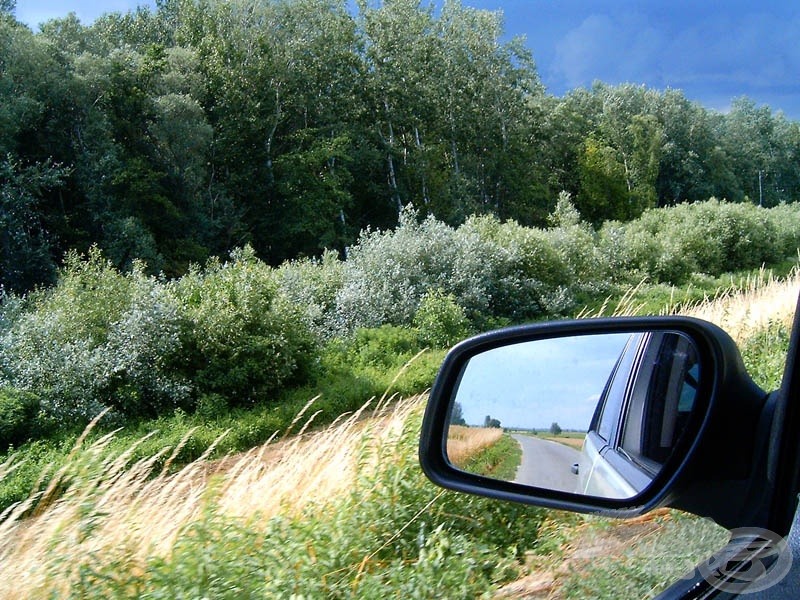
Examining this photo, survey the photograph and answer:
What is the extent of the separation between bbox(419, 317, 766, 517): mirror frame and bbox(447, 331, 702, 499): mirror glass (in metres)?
0.03

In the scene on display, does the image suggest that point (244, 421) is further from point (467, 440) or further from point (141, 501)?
point (467, 440)

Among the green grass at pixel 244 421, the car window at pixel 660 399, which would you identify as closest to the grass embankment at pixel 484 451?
the car window at pixel 660 399

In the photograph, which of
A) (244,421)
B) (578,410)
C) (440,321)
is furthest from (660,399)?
(440,321)

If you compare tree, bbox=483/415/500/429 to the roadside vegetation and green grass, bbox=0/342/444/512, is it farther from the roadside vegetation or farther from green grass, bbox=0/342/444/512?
green grass, bbox=0/342/444/512

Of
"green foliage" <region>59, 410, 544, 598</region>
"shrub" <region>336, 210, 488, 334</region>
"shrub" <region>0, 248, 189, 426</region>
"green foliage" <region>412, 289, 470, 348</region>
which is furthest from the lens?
"shrub" <region>336, 210, 488, 334</region>

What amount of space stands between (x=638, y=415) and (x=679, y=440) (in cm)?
21

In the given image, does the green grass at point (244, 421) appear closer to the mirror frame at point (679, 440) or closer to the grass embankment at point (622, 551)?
the grass embankment at point (622, 551)

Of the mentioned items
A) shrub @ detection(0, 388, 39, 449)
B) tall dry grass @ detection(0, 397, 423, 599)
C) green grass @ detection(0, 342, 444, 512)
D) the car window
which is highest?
the car window

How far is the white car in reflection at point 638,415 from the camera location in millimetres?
1483

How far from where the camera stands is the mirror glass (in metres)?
1.55

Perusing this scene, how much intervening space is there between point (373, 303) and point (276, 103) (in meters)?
21.7

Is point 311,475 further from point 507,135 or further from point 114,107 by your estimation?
point 507,135

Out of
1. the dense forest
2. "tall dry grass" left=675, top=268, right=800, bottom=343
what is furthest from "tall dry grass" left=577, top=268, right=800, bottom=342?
the dense forest

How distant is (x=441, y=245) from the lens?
687 inches
